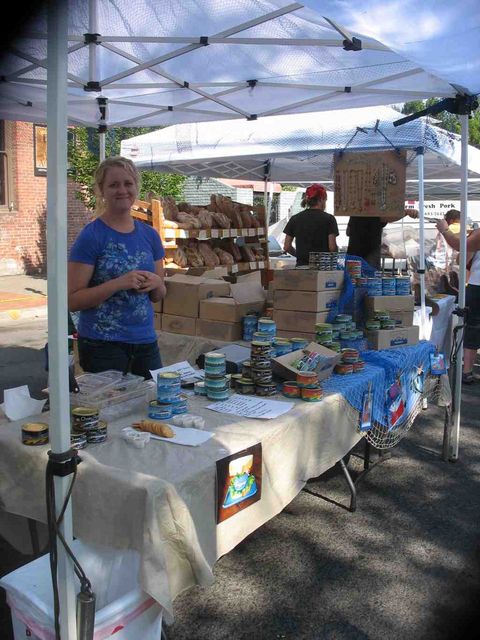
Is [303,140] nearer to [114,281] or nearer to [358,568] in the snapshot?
[114,281]

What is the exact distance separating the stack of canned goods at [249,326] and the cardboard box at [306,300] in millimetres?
387

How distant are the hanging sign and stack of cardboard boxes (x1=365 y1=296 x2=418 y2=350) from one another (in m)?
0.96

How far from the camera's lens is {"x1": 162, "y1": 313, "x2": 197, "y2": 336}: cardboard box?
453 cm

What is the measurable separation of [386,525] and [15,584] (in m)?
2.27

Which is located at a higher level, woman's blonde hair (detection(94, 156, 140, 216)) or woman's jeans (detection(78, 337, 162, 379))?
woman's blonde hair (detection(94, 156, 140, 216))

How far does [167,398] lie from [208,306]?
2.01 meters

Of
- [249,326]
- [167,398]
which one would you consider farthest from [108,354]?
[249,326]

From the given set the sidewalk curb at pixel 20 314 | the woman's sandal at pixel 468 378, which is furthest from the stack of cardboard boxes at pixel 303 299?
the sidewalk curb at pixel 20 314

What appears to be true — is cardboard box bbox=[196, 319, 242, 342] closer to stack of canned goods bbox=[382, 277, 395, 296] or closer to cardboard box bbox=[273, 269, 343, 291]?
cardboard box bbox=[273, 269, 343, 291]

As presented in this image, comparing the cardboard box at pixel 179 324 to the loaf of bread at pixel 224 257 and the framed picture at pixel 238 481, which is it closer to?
the loaf of bread at pixel 224 257

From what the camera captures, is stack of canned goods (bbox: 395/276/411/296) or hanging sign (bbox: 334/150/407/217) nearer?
stack of canned goods (bbox: 395/276/411/296)

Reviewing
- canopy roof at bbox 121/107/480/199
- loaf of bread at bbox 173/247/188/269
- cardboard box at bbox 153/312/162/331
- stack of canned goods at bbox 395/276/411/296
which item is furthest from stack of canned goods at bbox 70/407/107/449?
canopy roof at bbox 121/107/480/199

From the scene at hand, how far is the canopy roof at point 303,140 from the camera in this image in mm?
5777

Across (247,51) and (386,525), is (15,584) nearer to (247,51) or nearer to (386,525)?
(386,525)
